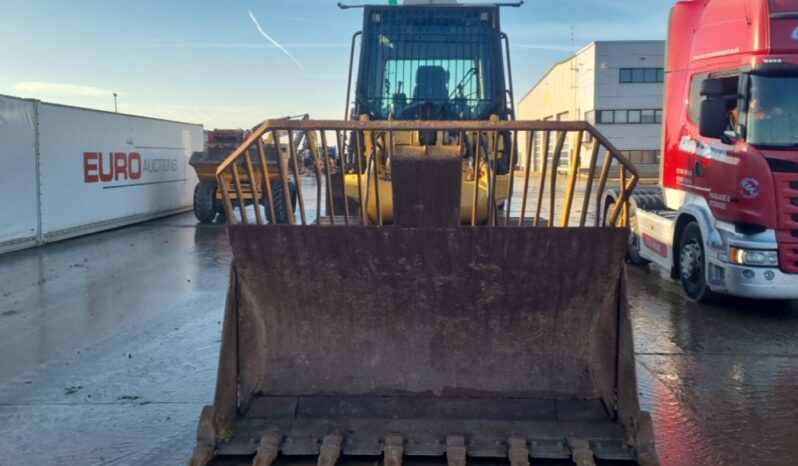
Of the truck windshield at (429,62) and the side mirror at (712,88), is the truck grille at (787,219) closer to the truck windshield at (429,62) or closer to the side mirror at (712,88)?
the side mirror at (712,88)

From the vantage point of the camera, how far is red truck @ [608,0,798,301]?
717 centimetres

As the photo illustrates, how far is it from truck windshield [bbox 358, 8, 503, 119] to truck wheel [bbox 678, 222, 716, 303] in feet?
8.91

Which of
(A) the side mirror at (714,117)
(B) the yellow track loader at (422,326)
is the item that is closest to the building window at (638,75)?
(A) the side mirror at (714,117)

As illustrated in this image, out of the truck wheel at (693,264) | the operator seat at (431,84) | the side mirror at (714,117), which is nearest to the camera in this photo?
the side mirror at (714,117)

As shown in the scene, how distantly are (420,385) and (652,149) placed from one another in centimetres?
4188

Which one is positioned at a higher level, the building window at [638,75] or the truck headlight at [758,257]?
the building window at [638,75]

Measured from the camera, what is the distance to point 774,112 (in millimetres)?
A: 7227

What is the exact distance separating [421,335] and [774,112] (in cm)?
504

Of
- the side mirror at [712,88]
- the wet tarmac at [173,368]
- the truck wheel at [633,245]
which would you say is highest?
the side mirror at [712,88]

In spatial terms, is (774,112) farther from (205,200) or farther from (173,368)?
(205,200)

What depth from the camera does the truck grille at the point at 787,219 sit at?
7113 millimetres

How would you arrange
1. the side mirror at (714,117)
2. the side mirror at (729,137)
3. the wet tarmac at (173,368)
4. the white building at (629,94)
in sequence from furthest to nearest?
the white building at (629,94), the side mirror at (714,117), the side mirror at (729,137), the wet tarmac at (173,368)

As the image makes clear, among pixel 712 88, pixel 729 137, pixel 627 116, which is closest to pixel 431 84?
pixel 712 88

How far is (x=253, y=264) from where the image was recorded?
4.07 m
